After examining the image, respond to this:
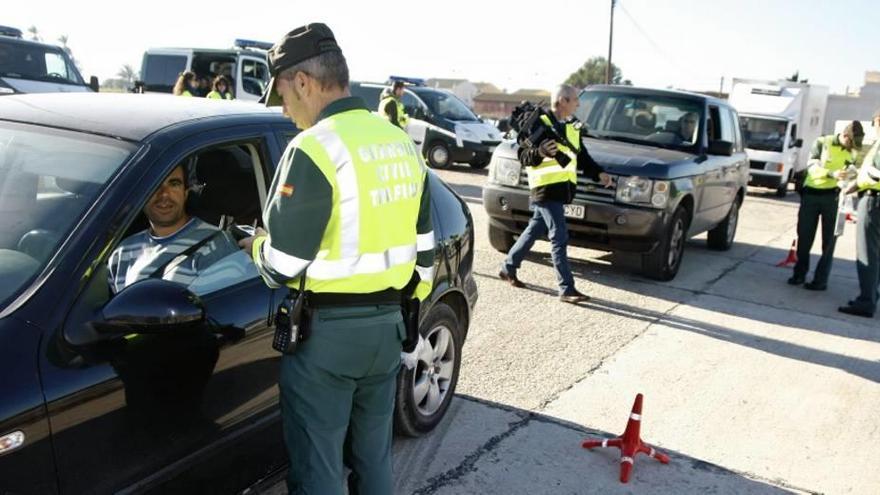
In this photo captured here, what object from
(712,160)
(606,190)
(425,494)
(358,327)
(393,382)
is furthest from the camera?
(712,160)

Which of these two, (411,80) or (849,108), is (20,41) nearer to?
(411,80)

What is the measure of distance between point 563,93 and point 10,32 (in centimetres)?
1199

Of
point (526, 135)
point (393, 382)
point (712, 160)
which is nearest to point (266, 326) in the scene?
point (393, 382)

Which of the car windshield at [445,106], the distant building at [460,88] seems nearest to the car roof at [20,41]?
the car windshield at [445,106]

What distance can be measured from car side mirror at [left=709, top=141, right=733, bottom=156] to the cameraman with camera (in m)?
2.16

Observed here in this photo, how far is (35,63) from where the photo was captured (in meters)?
13.7

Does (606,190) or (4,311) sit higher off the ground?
(4,311)

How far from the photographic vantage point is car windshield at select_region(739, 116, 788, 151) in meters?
19.9

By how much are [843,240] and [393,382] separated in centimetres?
1262

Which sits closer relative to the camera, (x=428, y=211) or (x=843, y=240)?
(x=428, y=211)

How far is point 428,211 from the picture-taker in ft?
9.14

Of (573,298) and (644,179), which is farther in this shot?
(644,179)

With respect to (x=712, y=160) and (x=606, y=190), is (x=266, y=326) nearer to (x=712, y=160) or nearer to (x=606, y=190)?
(x=606, y=190)

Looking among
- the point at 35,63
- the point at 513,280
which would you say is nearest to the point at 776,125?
the point at 513,280
